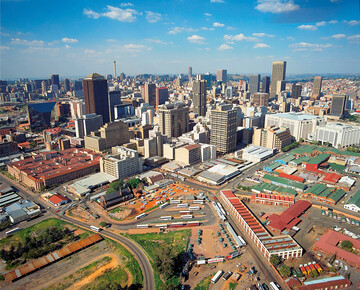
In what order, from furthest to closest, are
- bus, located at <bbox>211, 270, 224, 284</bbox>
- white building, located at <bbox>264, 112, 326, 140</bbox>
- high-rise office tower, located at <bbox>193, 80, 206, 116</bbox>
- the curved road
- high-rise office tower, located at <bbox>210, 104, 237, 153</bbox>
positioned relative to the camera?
1. high-rise office tower, located at <bbox>193, 80, 206, 116</bbox>
2. white building, located at <bbox>264, 112, 326, 140</bbox>
3. high-rise office tower, located at <bbox>210, 104, 237, 153</bbox>
4. the curved road
5. bus, located at <bbox>211, 270, 224, 284</bbox>

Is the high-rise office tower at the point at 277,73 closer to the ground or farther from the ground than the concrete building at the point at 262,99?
farther from the ground

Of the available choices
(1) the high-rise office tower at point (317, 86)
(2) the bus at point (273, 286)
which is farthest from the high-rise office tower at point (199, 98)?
(1) the high-rise office tower at point (317, 86)

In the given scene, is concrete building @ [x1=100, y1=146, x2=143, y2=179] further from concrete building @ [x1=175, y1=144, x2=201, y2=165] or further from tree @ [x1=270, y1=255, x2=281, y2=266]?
tree @ [x1=270, y1=255, x2=281, y2=266]

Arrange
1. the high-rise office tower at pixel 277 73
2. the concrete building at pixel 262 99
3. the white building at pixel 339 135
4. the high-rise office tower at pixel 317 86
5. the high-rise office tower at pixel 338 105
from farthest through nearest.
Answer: the high-rise office tower at pixel 277 73, the high-rise office tower at pixel 317 86, the concrete building at pixel 262 99, the high-rise office tower at pixel 338 105, the white building at pixel 339 135

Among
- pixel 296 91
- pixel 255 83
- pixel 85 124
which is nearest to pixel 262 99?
pixel 296 91

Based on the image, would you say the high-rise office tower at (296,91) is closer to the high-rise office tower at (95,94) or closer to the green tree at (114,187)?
the high-rise office tower at (95,94)

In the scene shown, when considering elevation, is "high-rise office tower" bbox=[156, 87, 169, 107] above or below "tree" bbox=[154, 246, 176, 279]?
above

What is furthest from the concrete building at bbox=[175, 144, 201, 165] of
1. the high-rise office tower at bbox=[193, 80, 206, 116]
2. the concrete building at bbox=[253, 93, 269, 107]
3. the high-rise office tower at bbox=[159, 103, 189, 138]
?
the concrete building at bbox=[253, 93, 269, 107]
